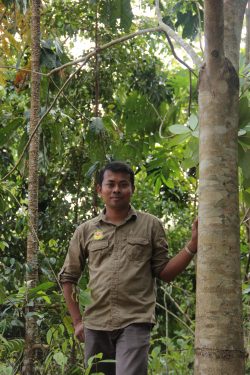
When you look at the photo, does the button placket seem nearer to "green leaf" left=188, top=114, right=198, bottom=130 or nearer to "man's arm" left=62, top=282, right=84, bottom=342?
"man's arm" left=62, top=282, right=84, bottom=342

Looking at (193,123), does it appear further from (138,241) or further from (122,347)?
(122,347)

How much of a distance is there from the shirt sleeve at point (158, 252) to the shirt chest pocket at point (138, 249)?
4 cm

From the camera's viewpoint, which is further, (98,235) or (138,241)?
(98,235)

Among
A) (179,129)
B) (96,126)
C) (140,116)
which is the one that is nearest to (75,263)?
(179,129)

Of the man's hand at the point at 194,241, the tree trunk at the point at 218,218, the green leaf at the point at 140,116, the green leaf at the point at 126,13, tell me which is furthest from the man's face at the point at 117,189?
the green leaf at the point at 140,116

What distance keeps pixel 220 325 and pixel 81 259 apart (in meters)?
1.49

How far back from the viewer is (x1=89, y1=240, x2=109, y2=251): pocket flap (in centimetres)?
319

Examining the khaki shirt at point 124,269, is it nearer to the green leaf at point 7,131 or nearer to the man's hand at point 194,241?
the man's hand at point 194,241

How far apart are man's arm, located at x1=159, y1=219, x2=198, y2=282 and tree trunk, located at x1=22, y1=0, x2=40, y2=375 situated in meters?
0.79

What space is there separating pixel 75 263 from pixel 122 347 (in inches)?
A: 21.9

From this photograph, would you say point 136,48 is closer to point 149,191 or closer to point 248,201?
point 149,191

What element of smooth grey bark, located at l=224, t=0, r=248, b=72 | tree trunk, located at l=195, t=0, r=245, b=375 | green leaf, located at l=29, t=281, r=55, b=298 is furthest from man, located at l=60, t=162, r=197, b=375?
smooth grey bark, located at l=224, t=0, r=248, b=72

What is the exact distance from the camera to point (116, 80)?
6859 millimetres

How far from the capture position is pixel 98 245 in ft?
10.6
